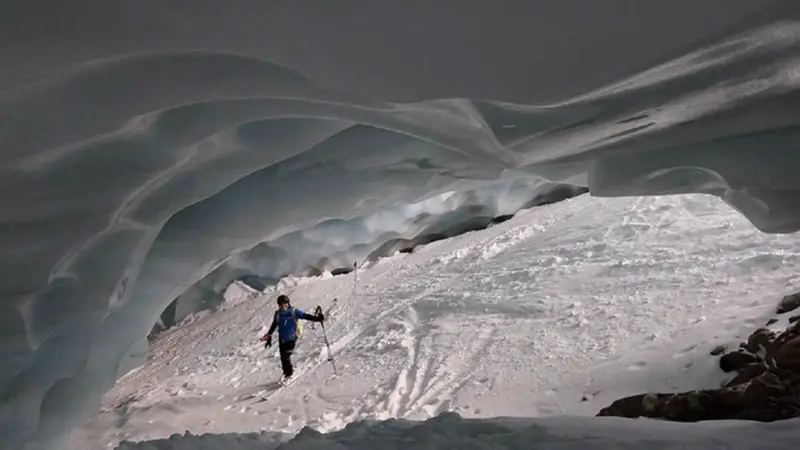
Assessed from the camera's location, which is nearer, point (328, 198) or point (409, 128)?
point (409, 128)

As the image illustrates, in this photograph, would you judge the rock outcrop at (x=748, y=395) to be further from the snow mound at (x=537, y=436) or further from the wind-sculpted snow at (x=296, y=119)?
the snow mound at (x=537, y=436)

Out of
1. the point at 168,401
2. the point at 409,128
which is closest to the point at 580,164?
the point at 409,128

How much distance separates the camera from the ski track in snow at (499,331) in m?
5.90

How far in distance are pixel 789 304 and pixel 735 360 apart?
1320 mm

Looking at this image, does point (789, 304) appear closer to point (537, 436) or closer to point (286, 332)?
point (537, 436)

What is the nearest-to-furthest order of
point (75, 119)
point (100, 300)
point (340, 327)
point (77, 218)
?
1. point (75, 119)
2. point (77, 218)
3. point (100, 300)
4. point (340, 327)

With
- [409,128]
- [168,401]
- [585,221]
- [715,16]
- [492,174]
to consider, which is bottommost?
[168,401]

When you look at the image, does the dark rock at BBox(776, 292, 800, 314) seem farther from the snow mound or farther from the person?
the person

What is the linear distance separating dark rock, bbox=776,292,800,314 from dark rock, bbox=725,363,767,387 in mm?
1396

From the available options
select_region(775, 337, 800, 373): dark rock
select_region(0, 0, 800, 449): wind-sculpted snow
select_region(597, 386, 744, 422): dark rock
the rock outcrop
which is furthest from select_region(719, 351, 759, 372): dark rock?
select_region(0, 0, 800, 449): wind-sculpted snow

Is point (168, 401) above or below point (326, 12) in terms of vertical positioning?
below

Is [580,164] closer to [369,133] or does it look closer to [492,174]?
[492,174]

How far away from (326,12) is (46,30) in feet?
2.56

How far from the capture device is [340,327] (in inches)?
360
